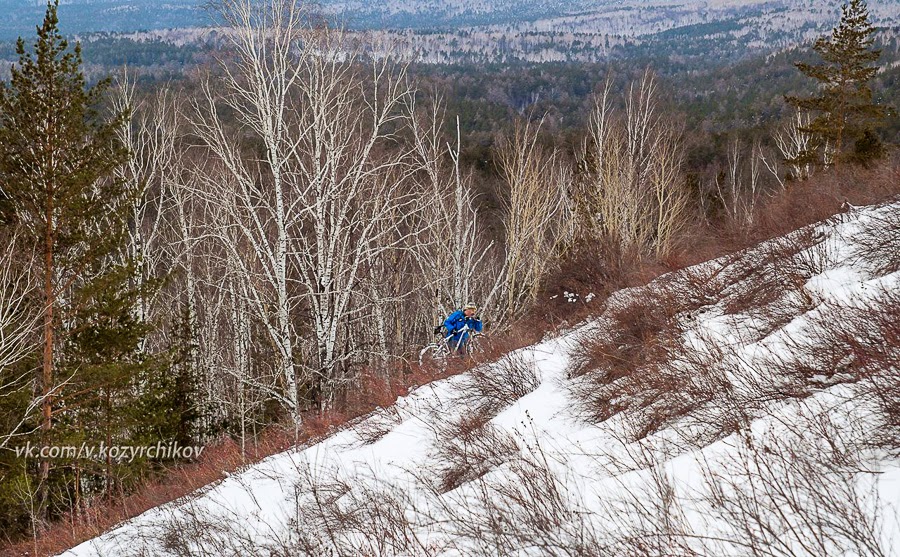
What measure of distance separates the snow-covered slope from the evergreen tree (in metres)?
6.26

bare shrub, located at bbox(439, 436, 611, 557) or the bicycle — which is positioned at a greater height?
bare shrub, located at bbox(439, 436, 611, 557)

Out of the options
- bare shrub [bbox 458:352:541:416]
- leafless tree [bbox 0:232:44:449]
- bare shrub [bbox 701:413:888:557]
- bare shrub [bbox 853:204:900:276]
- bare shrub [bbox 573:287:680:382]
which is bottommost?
leafless tree [bbox 0:232:44:449]

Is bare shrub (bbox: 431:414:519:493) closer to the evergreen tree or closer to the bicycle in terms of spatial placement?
the bicycle

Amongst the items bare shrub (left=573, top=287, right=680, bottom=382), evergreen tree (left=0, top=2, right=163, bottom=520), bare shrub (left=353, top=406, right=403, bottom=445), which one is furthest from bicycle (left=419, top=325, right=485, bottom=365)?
evergreen tree (left=0, top=2, right=163, bottom=520)

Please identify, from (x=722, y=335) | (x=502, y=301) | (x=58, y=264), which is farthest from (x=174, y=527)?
(x=502, y=301)

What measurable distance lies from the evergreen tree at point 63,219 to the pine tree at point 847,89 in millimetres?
22322

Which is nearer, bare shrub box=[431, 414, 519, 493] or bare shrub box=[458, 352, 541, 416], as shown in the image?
bare shrub box=[431, 414, 519, 493]

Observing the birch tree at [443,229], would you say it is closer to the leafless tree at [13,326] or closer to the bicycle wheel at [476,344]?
the bicycle wheel at [476,344]

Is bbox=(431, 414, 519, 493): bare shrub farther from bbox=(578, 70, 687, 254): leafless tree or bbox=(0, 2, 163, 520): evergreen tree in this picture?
bbox=(578, 70, 687, 254): leafless tree


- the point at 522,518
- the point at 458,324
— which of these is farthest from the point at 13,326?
the point at 522,518

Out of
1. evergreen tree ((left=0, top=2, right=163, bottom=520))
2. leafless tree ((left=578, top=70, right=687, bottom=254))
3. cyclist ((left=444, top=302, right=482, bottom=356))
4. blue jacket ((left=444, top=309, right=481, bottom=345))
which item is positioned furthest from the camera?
leafless tree ((left=578, top=70, right=687, bottom=254))

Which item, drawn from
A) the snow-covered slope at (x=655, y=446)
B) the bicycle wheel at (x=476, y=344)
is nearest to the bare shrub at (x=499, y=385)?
the snow-covered slope at (x=655, y=446)

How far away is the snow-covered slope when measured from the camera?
2727 mm

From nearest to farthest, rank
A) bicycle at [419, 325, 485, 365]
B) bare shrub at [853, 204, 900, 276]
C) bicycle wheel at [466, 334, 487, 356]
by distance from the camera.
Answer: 1. bare shrub at [853, 204, 900, 276]
2. bicycle wheel at [466, 334, 487, 356]
3. bicycle at [419, 325, 485, 365]
